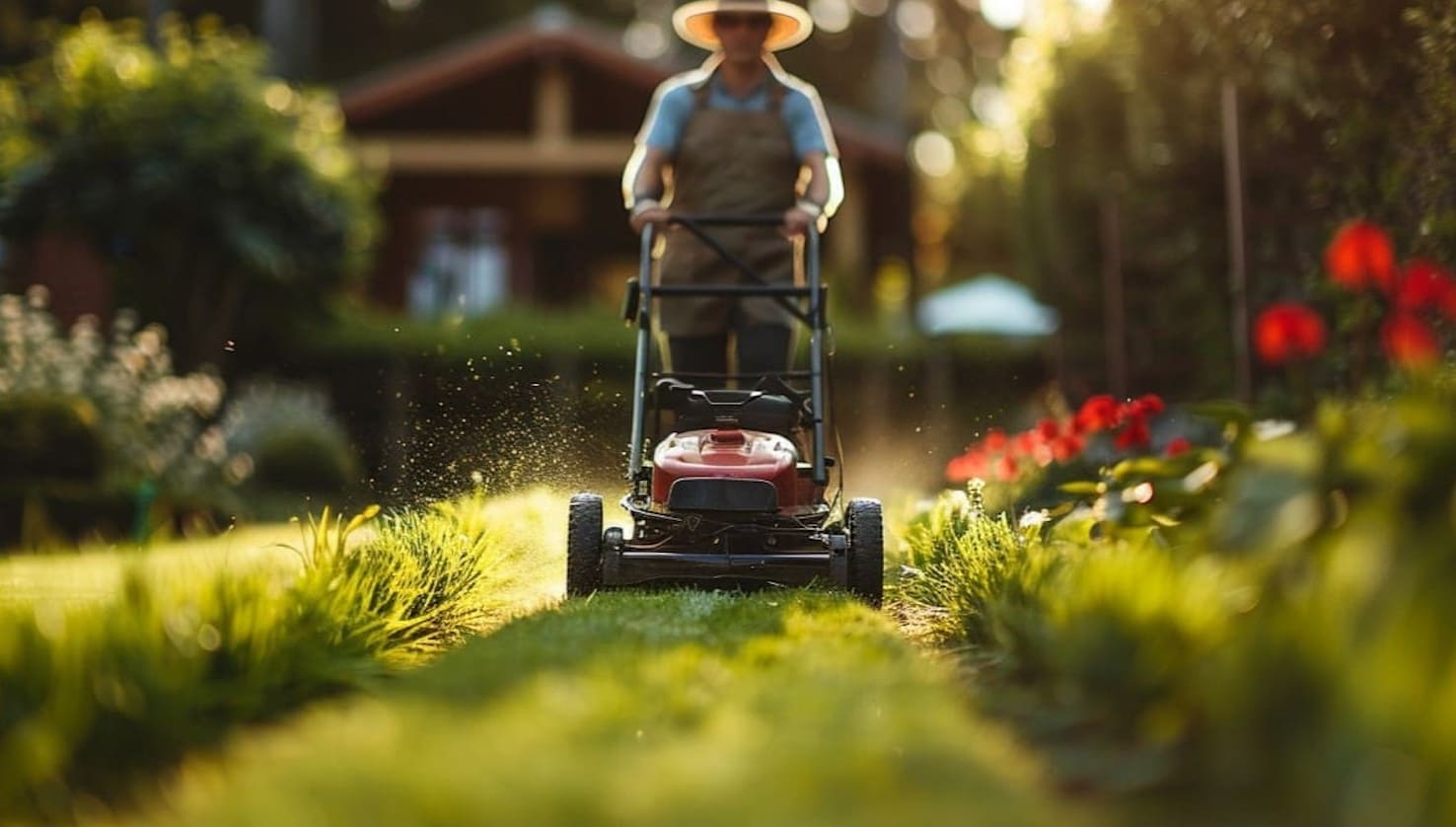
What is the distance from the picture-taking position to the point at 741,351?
6617 mm

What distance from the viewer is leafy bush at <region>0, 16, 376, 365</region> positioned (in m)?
14.1

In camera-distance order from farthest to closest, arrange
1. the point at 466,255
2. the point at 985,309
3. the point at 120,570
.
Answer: the point at 985,309 < the point at 466,255 < the point at 120,570

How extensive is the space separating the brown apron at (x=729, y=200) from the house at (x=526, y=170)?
44.1 ft

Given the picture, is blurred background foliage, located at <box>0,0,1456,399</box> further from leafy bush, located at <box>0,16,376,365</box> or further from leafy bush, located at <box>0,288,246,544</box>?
leafy bush, located at <box>0,288,246,544</box>

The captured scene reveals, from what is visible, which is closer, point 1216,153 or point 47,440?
point 47,440

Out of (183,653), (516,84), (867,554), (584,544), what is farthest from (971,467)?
(516,84)

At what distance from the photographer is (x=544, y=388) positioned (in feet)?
23.0

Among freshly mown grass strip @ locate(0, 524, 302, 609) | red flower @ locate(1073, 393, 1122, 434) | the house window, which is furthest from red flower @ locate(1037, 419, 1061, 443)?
the house window

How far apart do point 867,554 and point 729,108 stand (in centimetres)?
195

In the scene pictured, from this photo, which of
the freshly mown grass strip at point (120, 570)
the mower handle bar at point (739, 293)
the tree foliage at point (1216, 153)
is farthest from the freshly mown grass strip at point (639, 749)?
the tree foliage at point (1216, 153)

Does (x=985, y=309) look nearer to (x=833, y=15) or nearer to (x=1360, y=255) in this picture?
(x=833, y=15)

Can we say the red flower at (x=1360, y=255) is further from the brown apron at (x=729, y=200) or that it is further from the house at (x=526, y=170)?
the house at (x=526, y=170)

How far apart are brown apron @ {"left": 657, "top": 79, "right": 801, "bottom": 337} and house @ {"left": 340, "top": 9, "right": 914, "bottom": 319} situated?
13429 mm

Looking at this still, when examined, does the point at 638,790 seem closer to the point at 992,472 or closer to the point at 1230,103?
the point at 992,472
